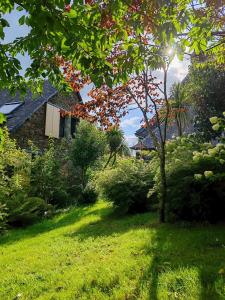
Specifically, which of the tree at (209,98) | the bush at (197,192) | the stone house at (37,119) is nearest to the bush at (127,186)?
the bush at (197,192)

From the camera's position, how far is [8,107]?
1867 centimetres

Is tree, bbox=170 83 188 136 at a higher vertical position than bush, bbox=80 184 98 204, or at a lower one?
higher

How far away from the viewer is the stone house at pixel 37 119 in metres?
16.9

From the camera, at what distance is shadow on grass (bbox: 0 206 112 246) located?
8901 mm

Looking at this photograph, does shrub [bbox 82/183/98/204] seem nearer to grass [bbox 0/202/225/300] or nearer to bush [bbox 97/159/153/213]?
bush [bbox 97/159/153/213]

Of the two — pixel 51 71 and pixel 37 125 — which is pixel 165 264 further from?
pixel 37 125

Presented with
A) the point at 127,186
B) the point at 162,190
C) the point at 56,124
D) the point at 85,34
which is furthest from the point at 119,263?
the point at 56,124

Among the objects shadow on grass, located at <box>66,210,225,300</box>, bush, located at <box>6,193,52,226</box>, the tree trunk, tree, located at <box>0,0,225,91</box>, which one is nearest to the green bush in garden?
the tree trunk

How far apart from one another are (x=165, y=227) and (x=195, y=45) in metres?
4.26

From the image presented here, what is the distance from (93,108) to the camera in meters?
8.73

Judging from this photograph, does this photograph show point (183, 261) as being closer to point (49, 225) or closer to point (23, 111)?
point (49, 225)

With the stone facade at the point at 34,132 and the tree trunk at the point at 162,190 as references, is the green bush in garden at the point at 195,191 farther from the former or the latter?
the stone facade at the point at 34,132

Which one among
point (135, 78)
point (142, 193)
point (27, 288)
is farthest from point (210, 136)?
point (27, 288)

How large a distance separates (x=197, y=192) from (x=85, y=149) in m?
9.51
